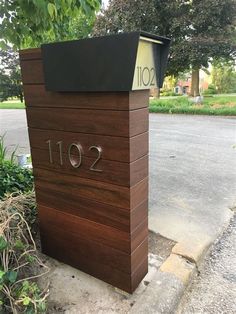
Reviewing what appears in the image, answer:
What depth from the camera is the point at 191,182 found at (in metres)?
3.09

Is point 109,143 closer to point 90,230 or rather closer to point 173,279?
point 90,230

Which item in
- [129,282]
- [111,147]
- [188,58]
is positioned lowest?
[129,282]

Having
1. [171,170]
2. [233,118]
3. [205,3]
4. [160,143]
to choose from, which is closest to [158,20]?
[205,3]

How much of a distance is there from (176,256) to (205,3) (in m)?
9.98

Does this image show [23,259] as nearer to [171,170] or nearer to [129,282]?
[129,282]

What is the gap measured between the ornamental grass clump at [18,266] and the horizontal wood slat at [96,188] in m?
0.27

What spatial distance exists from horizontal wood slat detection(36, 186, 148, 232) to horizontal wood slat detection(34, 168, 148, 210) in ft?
0.09

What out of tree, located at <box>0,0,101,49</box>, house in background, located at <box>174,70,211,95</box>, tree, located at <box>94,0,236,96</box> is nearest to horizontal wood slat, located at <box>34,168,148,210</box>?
tree, located at <box>0,0,101,49</box>

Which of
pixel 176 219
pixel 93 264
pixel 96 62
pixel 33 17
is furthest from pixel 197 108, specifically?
pixel 96 62

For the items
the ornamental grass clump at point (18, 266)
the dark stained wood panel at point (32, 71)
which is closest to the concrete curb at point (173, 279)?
the ornamental grass clump at point (18, 266)

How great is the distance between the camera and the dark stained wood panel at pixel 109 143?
4.03ft

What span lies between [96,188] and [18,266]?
0.59 meters

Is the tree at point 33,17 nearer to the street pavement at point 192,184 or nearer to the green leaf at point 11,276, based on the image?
the green leaf at point 11,276

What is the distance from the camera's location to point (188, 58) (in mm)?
10227
